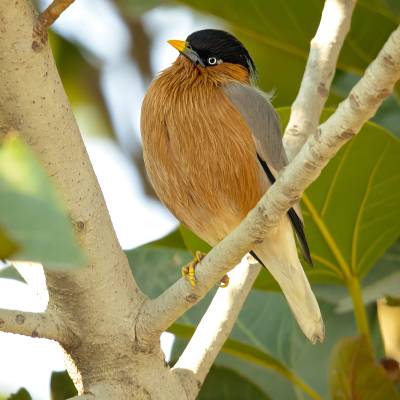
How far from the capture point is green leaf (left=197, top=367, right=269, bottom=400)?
8.25 ft

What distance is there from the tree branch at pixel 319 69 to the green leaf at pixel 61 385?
1000 millimetres

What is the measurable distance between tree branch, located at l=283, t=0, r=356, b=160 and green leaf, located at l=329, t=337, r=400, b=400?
0.68 m

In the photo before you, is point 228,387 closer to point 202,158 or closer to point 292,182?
point 202,158

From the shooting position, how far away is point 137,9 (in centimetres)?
364

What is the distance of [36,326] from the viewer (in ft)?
5.58

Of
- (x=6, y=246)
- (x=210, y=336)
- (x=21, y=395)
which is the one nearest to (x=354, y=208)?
(x=210, y=336)

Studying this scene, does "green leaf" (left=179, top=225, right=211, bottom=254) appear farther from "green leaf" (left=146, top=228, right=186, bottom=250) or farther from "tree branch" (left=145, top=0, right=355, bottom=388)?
"tree branch" (left=145, top=0, right=355, bottom=388)

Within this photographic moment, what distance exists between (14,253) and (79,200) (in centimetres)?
114

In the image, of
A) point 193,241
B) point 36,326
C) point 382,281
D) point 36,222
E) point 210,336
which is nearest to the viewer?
point 36,222

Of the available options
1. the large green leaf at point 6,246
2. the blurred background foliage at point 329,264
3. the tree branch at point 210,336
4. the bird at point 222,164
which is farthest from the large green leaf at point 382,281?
the large green leaf at point 6,246

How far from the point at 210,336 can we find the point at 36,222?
1.51m

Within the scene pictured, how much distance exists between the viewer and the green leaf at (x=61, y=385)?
2.50m

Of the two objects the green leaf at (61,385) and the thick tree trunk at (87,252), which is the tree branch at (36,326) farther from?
the green leaf at (61,385)

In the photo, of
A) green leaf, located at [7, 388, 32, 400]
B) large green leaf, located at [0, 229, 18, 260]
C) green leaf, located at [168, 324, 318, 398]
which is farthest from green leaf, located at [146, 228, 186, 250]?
large green leaf, located at [0, 229, 18, 260]
